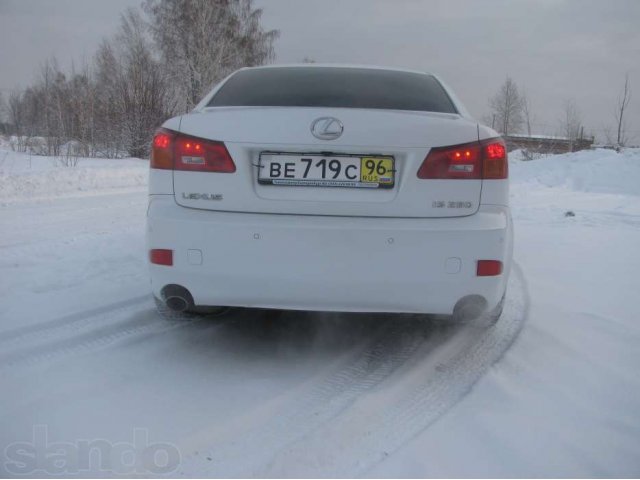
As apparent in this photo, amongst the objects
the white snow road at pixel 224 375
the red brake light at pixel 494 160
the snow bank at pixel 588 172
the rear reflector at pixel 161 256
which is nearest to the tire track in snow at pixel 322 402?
the white snow road at pixel 224 375

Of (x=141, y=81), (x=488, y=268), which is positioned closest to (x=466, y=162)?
(x=488, y=268)

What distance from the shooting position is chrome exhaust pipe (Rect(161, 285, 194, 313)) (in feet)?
8.25

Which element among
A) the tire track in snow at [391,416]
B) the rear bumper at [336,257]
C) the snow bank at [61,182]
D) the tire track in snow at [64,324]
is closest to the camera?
the tire track in snow at [391,416]

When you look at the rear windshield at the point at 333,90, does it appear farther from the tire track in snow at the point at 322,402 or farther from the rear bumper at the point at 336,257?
the tire track in snow at the point at 322,402

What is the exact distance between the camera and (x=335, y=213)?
2.41m

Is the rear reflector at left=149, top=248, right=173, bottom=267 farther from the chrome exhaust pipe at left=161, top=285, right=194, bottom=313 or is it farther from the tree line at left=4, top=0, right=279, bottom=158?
the tree line at left=4, top=0, right=279, bottom=158

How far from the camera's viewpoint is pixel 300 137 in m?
2.39

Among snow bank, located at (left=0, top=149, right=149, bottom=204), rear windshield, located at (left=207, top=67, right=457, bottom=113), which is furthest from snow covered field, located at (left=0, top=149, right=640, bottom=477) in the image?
snow bank, located at (left=0, top=149, right=149, bottom=204)

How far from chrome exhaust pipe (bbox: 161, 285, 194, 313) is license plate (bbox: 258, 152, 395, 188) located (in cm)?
71

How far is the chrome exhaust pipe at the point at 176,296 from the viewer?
251 cm

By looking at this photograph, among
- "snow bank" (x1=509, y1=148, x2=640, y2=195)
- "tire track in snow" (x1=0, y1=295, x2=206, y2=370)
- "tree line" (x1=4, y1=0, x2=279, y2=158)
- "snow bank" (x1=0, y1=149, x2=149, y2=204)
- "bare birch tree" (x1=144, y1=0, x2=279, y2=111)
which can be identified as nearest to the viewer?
"tire track in snow" (x1=0, y1=295, x2=206, y2=370)

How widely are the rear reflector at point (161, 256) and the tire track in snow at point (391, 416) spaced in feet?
3.27

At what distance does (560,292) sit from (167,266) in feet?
9.60

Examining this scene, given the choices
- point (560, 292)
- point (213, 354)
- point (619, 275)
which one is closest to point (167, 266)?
point (213, 354)
